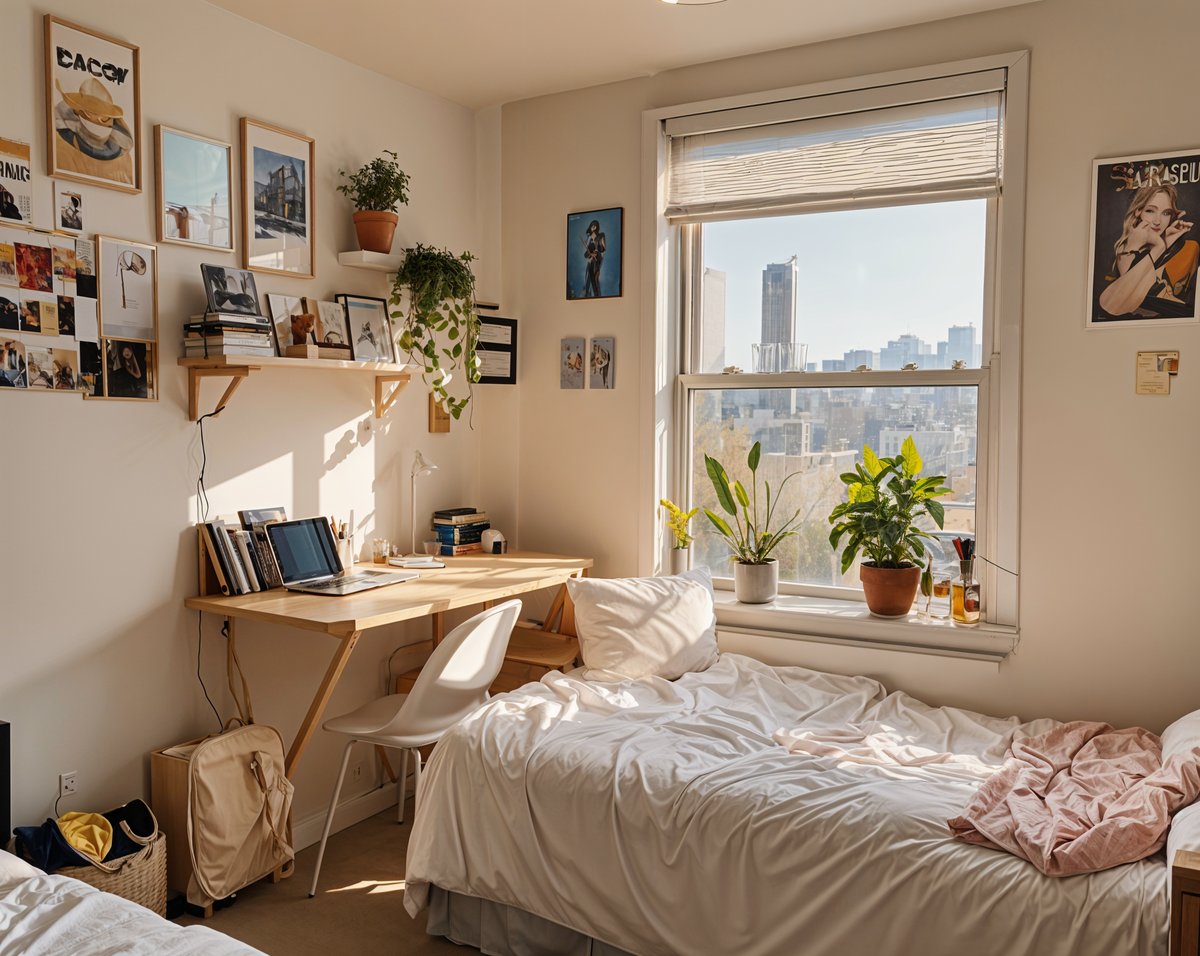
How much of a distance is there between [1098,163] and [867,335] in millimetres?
882

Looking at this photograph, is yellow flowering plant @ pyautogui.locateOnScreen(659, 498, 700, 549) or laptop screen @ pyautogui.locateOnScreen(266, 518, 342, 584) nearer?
laptop screen @ pyautogui.locateOnScreen(266, 518, 342, 584)

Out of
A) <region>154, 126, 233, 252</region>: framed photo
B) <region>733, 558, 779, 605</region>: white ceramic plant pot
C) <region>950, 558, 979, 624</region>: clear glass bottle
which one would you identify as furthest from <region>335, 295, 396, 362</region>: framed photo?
<region>950, 558, 979, 624</region>: clear glass bottle

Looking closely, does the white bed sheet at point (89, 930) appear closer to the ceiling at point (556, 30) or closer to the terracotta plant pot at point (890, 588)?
the terracotta plant pot at point (890, 588)

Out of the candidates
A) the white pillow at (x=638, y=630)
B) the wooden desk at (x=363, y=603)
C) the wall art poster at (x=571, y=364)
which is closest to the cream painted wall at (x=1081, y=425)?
the white pillow at (x=638, y=630)

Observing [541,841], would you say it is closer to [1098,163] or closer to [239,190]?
[239,190]

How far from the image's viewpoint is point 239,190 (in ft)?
9.93

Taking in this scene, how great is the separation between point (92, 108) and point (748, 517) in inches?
97.5

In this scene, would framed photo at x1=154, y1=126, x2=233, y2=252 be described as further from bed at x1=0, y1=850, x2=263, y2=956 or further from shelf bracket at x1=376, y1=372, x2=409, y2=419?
bed at x1=0, y1=850, x2=263, y2=956

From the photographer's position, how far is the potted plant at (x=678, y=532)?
3.62 m

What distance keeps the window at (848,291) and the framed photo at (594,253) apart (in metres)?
0.20

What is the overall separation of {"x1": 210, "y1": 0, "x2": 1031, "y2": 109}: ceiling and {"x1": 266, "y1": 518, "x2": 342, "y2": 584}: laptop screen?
1.61 metres

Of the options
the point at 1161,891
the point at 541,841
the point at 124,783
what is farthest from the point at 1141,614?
the point at 124,783

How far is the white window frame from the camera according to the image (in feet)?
9.95

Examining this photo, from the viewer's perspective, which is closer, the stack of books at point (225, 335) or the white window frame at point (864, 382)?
the stack of books at point (225, 335)
